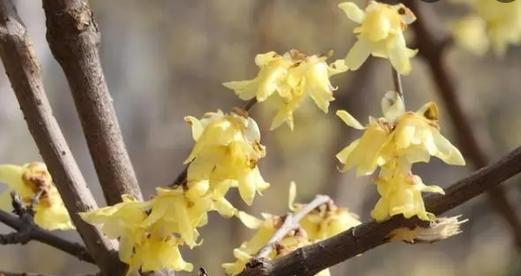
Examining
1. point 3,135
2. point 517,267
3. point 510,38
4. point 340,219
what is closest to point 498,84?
point 517,267

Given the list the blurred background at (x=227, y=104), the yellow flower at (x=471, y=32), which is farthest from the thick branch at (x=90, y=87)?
the blurred background at (x=227, y=104)

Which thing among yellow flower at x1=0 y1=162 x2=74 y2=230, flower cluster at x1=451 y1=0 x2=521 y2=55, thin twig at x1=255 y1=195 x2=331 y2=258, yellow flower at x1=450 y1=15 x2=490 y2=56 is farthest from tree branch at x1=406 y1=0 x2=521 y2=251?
yellow flower at x1=0 y1=162 x2=74 y2=230

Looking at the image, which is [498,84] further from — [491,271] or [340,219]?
[340,219]

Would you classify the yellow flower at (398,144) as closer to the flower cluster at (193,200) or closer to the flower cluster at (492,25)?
the flower cluster at (193,200)

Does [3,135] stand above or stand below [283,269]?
above

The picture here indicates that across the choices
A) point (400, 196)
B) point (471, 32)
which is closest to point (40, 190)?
point (400, 196)

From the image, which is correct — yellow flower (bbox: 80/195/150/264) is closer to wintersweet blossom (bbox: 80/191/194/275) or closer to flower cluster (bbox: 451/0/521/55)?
wintersweet blossom (bbox: 80/191/194/275)

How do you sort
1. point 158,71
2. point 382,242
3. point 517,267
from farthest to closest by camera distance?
1. point 158,71
2. point 517,267
3. point 382,242
